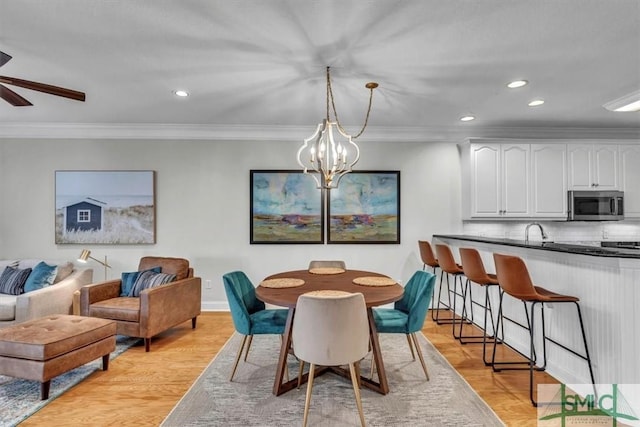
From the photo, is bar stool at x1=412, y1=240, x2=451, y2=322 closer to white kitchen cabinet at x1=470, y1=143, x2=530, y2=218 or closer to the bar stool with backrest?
the bar stool with backrest

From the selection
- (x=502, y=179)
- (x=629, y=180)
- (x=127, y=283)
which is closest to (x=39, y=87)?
(x=127, y=283)

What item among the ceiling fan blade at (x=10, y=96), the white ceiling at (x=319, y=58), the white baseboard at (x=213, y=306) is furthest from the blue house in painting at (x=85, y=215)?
the ceiling fan blade at (x=10, y=96)

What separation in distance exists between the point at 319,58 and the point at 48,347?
2774 millimetres

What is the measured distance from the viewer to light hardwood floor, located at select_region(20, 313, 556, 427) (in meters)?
2.13

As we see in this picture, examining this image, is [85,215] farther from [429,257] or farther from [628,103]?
[628,103]

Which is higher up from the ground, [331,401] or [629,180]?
[629,180]

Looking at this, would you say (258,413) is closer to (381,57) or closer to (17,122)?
(381,57)

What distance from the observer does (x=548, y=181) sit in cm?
429

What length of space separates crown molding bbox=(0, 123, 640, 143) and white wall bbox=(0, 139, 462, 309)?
0.30 ft

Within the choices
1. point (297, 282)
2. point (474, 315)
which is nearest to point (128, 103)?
point (297, 282)

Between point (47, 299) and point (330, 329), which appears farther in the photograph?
point (47, 299)

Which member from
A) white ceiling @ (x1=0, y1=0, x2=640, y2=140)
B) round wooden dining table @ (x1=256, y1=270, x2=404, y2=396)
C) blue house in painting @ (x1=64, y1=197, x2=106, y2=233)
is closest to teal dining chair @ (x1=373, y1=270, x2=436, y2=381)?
round wooden dining table @ (x1=256, y1=270, x2=404, y2=396)

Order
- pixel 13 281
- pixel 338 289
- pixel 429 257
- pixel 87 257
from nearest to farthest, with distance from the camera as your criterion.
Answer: pixel 338 289
pixel 13 281
pixel 87 257
pixel 429 257

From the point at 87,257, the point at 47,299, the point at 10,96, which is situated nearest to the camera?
the point at 10,96
